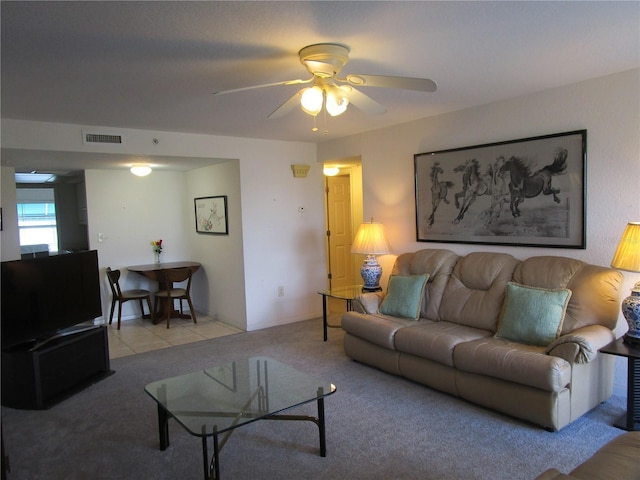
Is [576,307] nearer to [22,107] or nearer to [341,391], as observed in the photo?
[341,391]

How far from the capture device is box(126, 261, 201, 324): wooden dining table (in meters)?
5.69

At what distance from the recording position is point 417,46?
8.02 ft

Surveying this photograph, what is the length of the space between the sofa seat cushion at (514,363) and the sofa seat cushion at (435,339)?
0.08 m

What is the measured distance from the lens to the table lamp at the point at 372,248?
457 cm

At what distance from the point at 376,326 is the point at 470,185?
155 cm

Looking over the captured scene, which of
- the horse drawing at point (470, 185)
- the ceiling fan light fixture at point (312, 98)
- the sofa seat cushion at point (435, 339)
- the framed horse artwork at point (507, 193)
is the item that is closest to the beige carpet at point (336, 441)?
the sofa seat cushion at point (435, 339)

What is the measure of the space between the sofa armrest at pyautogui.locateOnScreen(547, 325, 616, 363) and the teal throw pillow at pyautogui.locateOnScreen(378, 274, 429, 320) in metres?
1.23

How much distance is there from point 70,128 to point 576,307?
4443mm

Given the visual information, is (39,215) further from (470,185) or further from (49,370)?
(470,185)

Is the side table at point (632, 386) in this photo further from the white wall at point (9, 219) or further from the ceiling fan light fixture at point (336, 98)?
the white wall at point (9, 219)

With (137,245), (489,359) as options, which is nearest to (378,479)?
(489,359)

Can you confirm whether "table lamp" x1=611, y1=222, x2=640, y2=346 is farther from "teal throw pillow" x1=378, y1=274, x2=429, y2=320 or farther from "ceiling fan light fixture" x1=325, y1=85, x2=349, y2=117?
"ceiling fan light fixture" x1=325, y1=85, x2=349, y2=117

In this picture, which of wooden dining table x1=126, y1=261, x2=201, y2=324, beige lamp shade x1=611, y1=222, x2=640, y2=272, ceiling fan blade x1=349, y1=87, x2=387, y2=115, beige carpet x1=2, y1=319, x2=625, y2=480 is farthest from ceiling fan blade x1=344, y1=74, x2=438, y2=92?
wooden dining table x1=126, y1=261, x2=201, y2=324

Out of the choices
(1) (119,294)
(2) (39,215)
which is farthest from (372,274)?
(2) (39,215)
